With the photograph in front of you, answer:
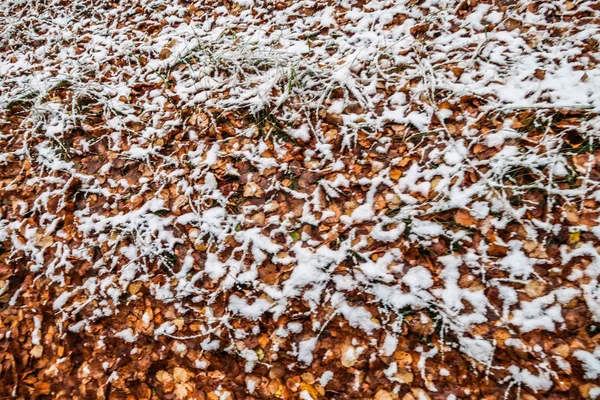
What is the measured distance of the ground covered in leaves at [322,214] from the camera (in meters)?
1.85

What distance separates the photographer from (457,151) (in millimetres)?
2123

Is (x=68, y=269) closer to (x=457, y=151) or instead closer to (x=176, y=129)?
(x=176, y=129)

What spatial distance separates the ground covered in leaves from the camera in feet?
6.06

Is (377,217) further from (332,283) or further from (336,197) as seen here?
(332,283)

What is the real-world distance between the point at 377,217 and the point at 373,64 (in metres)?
1.18

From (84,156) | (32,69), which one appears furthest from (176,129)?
(32,69)

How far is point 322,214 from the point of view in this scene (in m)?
2.18

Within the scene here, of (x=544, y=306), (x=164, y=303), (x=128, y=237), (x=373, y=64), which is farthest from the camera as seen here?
(x=373, y=64)

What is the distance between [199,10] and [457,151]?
2603 mm

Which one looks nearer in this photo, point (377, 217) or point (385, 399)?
point (385, 399)

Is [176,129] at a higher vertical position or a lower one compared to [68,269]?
higher

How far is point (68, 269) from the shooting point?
229 cm

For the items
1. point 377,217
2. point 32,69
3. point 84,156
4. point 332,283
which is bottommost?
point 332,283

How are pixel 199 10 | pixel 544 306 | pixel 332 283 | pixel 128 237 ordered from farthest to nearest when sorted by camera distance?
pixel 199 10, pixel 128 237, pixel 332 283, pixel 544 306
